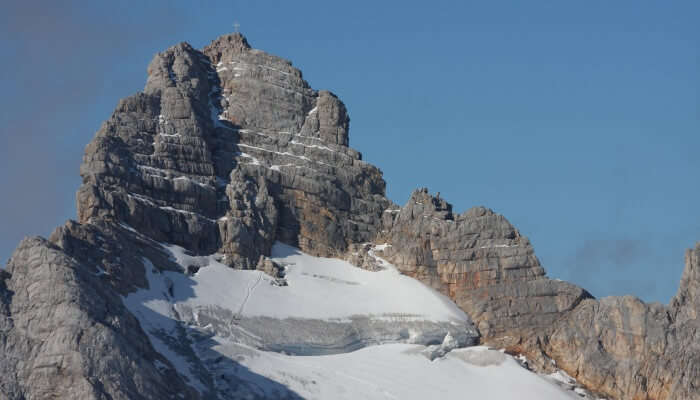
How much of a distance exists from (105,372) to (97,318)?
6753mm

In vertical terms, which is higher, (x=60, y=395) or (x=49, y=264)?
(x=49, y=264)

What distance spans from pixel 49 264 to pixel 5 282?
15.4ft

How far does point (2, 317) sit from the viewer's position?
7254 inches

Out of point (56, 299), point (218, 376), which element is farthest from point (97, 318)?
point (218, 376)

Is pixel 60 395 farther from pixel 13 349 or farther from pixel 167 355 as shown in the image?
pixel 167 355

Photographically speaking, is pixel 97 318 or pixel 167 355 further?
pixel 167 355

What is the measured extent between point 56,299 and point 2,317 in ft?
16.8

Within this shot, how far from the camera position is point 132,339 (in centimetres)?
18562

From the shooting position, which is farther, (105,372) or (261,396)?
(261,396)

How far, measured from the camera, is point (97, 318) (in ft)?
601

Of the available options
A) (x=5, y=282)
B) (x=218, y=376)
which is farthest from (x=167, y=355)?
(x=5, y=282)

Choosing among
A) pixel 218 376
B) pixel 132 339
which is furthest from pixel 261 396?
pixel 132 339

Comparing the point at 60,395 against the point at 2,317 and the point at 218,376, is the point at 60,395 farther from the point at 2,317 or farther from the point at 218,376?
the point at 218,376

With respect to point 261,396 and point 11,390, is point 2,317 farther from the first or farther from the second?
point 261,396
